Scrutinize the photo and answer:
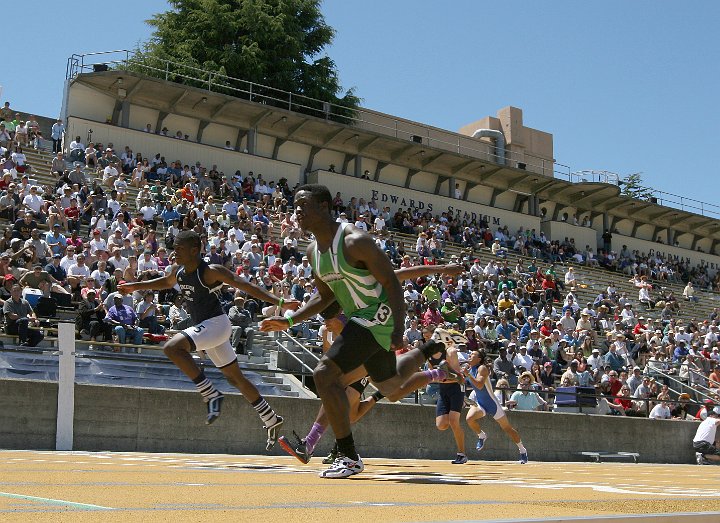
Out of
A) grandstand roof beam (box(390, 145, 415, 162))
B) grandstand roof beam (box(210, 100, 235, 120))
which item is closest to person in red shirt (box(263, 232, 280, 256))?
grandstand roof beam (box(210, 100, 235, 120))

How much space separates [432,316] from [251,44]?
24.5 meters

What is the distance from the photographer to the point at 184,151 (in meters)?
35.1

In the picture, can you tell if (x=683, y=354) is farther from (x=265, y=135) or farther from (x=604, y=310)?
(x=265, y=135)

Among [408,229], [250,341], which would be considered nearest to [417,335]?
[250,341]

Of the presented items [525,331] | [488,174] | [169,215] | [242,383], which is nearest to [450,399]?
[242,383]

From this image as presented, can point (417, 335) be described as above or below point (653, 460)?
above

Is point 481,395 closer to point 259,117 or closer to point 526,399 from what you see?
point 526,399

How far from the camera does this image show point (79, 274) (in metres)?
18.1

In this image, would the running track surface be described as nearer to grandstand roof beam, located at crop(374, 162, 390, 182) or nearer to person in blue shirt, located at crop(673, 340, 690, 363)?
person in blue shirt, located at crop(673, 340, 690, 363)

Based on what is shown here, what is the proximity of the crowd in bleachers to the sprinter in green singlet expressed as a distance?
25.9ft

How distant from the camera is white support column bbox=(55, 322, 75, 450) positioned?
13.5 m

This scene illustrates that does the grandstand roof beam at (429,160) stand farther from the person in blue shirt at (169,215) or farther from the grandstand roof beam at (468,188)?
the person in blue shirt at (169,215)

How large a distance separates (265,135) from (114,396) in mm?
25643

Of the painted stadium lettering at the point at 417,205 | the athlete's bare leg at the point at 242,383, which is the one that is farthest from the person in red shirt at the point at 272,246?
the painted stadium lettering at the point at 417,205
